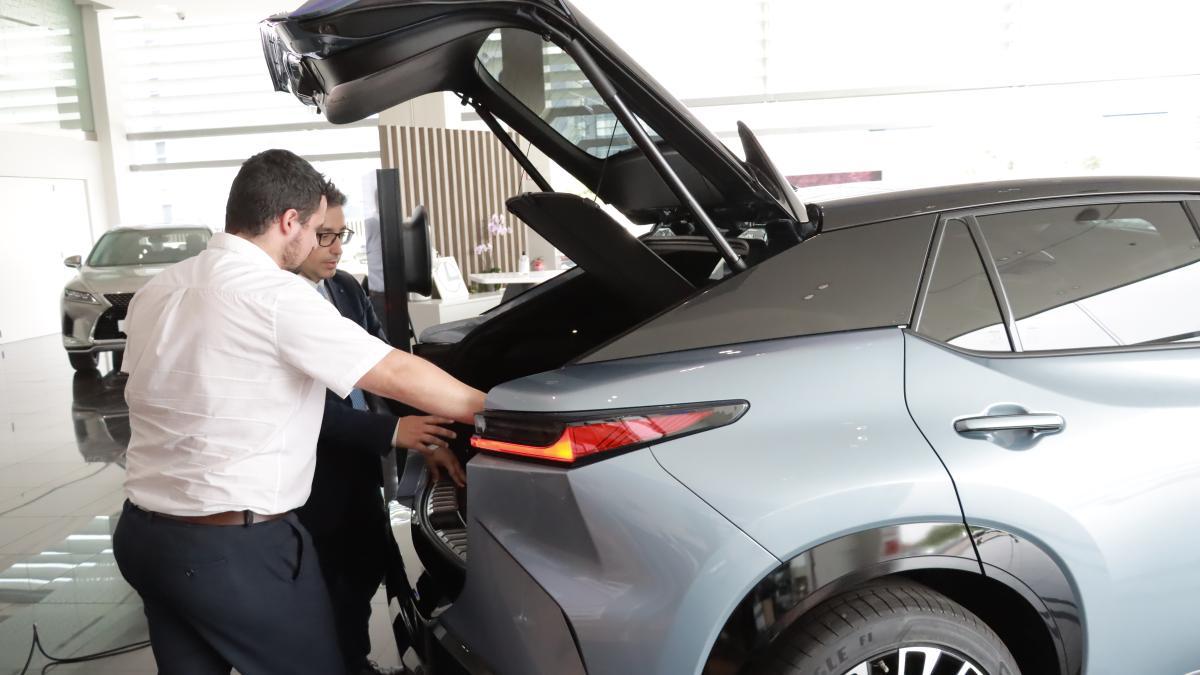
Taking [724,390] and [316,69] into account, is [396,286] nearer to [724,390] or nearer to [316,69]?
[316,69]

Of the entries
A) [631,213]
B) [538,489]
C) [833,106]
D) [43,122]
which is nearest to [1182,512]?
[538,489]

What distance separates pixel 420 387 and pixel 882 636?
2.93 ft

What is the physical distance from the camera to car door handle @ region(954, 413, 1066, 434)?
136 cm

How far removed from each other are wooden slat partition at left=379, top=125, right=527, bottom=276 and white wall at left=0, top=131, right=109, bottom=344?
6897 millimetres

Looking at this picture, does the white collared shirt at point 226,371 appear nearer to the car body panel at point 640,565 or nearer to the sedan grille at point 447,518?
the sedan grille at point 447,518

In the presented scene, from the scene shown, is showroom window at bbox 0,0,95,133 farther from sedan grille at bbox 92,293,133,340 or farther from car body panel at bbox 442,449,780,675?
car body panel at bbox 442,449,780,675

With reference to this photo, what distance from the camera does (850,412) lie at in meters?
1.33

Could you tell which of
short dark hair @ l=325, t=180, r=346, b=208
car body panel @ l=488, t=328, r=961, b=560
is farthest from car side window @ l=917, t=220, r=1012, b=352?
short dark hair @ l=325, t=180, r=346, b=208

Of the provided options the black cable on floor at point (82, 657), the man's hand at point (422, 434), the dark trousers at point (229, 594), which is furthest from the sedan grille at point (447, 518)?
the black cable on floor at point (82, 657)

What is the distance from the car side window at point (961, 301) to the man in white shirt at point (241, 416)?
0.82 metres

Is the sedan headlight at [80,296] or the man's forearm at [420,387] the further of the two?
the sedan headlight at [80,296]

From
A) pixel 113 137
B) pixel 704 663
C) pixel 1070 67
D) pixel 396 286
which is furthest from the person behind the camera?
pixel 113 137

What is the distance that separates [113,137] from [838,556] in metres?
15.8

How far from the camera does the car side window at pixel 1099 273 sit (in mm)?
1527
